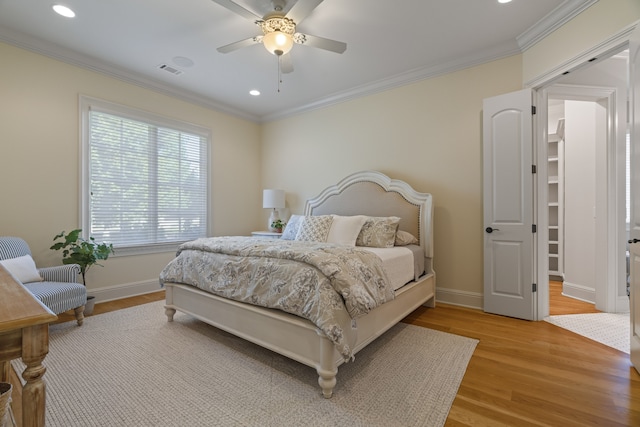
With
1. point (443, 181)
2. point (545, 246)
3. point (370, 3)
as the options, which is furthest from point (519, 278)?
point (370, 3)

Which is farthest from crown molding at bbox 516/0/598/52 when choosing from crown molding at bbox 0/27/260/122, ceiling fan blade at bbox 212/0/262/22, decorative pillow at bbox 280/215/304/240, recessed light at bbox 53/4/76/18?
recessed light at bbox 53/4/76/18

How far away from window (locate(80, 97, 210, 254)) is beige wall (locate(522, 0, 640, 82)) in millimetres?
4282

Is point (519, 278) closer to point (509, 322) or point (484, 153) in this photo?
point (509, 322)

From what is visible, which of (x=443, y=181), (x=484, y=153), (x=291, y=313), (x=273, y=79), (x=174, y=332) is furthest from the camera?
(x=273, y=79)

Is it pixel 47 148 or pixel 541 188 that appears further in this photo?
pixel 47 148

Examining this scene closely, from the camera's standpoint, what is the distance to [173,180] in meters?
4.26

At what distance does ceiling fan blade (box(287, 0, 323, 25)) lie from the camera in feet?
6.92

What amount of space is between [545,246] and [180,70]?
Answer: 4.58m

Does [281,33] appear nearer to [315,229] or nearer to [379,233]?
[315,229]

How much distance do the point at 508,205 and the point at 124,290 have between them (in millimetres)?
4585

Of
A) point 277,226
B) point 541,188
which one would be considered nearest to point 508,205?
point 541,188

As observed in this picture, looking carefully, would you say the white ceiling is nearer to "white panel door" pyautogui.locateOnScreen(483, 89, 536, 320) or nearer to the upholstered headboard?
"white panel door" pyautogui.locateOnScreen(483, 89, 536, 320)

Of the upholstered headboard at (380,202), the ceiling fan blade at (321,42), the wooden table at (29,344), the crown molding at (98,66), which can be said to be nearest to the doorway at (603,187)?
the upholstered headboard at (380,202)

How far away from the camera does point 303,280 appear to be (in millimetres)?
1904
